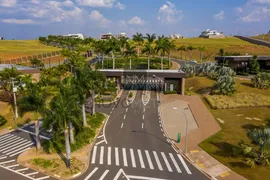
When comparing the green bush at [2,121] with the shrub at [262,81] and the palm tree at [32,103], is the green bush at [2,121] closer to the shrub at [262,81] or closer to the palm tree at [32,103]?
the palm tree at [32,103]

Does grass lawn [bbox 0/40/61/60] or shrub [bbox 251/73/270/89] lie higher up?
grass lawn [bbox 0/40/61/60]

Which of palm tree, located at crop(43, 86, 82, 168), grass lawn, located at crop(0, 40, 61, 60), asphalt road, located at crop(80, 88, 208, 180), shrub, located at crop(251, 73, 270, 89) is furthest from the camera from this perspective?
grass lawn, located at crop(0, 40, 61, 60)

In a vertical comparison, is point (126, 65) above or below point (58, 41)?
below

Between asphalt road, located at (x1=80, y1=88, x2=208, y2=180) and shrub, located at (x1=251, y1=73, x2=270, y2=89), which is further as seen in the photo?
shrub, located at (x1=251, y1=73, x2=270, y2=89)

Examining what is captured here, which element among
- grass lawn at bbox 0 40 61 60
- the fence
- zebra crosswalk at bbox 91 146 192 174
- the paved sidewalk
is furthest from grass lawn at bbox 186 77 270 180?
grass lawn at bbox 0 40 61 60

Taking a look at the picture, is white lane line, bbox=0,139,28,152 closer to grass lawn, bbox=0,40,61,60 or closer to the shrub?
the shrub

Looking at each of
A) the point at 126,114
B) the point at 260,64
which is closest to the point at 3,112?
the point at 126,114

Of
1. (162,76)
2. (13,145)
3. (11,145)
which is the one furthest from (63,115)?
(162,76)

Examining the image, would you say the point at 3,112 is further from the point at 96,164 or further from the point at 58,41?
the point at 58,41

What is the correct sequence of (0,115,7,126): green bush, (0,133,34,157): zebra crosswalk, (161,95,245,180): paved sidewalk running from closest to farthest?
(161,95,245,180): paved sidewalk → (0,133,34,157): zebra crosswalk → (0,115,7,126): green bush
